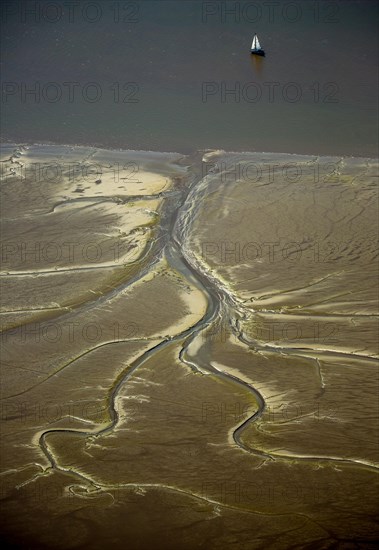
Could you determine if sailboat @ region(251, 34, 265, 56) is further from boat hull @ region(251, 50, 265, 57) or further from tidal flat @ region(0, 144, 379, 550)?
tidal flat @ region(0, 144, 379, 550)

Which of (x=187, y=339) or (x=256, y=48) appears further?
(x=256, y=48)

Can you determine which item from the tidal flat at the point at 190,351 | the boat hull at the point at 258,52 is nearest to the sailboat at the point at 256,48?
the boat hull at the point at 258,52

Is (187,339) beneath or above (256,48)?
beneath

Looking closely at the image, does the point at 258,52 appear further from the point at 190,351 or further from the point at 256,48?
the point at 190,351

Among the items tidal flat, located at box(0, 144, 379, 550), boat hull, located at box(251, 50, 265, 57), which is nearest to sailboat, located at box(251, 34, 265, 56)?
boat hull, located at box(251, 50, 265, 57)

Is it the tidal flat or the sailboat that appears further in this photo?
the sailboat

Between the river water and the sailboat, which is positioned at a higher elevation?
the sailboat

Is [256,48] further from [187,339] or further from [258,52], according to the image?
[187,339]

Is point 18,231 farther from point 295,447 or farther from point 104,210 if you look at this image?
point 295,447

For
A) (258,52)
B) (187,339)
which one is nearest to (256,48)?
(258,52)

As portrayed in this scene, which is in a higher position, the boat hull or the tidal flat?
the boat hull

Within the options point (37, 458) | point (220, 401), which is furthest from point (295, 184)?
point (37, 458)
